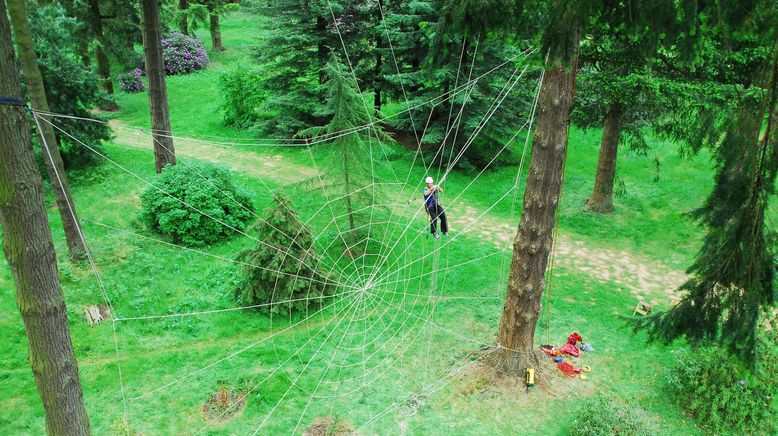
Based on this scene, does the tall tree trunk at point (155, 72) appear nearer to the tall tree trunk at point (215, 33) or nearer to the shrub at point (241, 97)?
the shrub at point (241, 97)

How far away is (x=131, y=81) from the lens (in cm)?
2325

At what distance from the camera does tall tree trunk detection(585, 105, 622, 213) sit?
12.1 m

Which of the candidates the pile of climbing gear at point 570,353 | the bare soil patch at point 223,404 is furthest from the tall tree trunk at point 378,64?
the bare soil patch at point 223,404

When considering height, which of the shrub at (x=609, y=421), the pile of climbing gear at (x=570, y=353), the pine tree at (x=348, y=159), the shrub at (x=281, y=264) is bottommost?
the pile of climbing gear at (x=570, y=353)

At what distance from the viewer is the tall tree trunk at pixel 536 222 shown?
6.74 meters

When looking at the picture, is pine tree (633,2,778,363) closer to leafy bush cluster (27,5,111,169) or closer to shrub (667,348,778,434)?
shrub (667,348,778,434)

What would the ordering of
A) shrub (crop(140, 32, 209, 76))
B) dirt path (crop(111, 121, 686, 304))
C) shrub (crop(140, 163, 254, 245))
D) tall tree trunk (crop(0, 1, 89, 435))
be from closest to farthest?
tall tree trunk (crop(0, 1, 89, 435))
dirt path (crop(111, 121, 686, 304))
shrub (crop(140, 163, 254, 245))
shrub (crop(140, 32, 209, 76))

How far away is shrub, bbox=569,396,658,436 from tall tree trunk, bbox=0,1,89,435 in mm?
5649

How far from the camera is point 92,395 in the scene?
7.44 meters

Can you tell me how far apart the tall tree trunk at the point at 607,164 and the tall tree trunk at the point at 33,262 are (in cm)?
1051

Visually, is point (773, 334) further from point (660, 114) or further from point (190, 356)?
point (190, 356)

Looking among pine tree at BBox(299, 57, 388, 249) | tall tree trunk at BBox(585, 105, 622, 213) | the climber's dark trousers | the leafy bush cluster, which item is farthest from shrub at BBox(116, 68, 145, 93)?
tall tree trunk at BBox(585, 105, 622, 213)

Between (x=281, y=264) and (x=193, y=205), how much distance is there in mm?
3516

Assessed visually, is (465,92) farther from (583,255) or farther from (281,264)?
(281,264)
